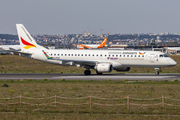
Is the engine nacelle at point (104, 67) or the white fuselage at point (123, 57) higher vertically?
the white fuselage at point (123, 57)

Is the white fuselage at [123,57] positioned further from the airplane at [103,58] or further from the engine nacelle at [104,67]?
the engine nacelle at [104,67]

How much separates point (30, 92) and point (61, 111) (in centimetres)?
938

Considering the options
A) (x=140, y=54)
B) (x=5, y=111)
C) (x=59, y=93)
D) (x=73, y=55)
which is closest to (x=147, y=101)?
(x=59, y=93)

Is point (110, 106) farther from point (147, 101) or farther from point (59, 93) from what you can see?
point (59, 93)

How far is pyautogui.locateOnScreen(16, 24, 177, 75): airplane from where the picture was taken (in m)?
46.5

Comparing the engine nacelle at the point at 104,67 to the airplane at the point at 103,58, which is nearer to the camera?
the engine nacelle at the point at 104,67

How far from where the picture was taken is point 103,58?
48.1m

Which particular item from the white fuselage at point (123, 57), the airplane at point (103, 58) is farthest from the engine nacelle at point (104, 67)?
the white fuselage at point (123, 57)

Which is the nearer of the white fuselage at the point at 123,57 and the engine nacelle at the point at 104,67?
the engine nacelle at the point at 104,67

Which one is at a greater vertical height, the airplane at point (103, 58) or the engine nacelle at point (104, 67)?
the airplane at point (103, 58)

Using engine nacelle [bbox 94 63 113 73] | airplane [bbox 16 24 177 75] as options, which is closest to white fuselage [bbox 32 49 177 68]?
airplane [bbox 16 24 177 75]

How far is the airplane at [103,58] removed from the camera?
4653 centimetres

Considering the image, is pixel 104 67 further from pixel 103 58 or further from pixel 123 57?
pixel 123 57

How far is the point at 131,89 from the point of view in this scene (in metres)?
31.9
